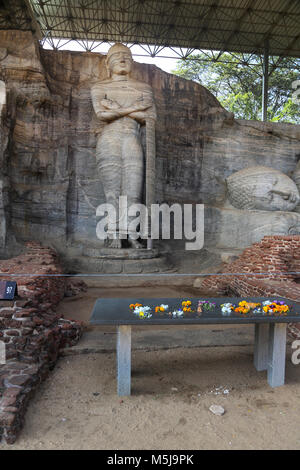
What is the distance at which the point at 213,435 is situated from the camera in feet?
8.41

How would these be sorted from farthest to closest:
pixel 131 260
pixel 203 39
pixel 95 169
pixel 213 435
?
pixel 203 39
pixel 95 169
pixel 131 260
pixel 213 435

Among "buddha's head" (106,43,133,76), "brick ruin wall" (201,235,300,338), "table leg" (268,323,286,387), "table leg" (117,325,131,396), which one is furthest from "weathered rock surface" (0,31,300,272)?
"table leg" (268,323,286,387)

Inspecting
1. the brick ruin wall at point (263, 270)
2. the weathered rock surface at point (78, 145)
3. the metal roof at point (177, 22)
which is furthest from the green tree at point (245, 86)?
the brick ruin wall at point (263, 270)

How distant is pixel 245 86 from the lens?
1983cm

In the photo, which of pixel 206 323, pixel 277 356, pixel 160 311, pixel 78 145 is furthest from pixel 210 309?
pixel 78 145

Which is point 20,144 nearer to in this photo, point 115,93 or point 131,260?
point 115,93

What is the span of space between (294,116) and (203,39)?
781 centimetres

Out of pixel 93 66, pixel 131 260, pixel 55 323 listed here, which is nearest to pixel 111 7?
pixel 93 66

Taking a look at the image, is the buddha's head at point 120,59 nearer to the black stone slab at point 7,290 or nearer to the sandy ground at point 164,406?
the black stone slab at point 7,290

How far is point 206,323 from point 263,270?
3.49 meters

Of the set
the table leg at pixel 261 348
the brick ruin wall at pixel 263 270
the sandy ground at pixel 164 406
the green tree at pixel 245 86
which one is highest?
the green tree at pixel 245 86

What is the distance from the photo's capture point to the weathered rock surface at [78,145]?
827cm

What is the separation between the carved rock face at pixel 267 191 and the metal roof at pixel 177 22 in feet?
25.3

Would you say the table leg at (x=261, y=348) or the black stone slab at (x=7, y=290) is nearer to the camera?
the black stone slab at (x=7, y=290)
